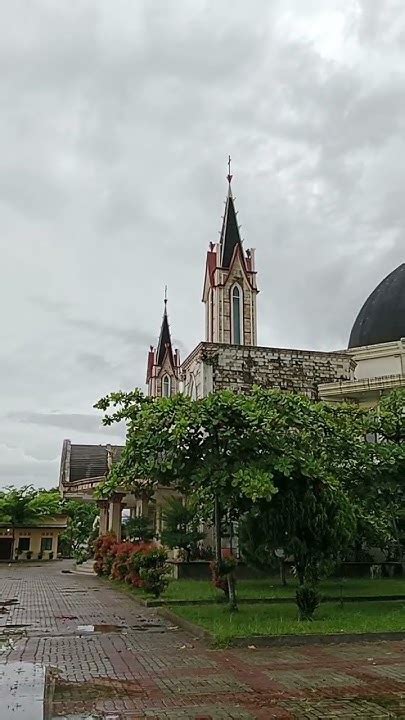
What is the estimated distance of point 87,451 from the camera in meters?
48.5

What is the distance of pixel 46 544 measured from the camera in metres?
41.0

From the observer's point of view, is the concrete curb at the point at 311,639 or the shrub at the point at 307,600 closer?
the concrete curb at the point at 311,639

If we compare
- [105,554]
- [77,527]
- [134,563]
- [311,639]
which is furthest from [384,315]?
[77,527]

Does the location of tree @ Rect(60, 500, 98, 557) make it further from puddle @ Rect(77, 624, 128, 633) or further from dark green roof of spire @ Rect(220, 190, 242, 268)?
puddle @ Rect(77, 624, 128, 633)

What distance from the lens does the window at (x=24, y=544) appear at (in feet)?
132

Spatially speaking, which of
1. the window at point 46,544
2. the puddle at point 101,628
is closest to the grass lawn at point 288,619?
the puddle at point 101,628

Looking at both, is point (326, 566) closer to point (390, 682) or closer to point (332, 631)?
point (332, 631)

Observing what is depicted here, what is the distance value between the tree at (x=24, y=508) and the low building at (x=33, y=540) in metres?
0.22

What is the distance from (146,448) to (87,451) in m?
38.4

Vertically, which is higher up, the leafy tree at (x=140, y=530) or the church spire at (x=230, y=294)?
the church spire at (x=230, y=294)

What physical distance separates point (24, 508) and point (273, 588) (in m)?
24.5

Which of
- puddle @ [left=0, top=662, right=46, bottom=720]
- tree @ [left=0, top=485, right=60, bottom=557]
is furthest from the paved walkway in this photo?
tree @ [left=0, top=485, right=60, bottom=557]

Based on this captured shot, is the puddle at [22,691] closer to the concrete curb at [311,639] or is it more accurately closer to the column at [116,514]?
the concrete curb at [311,639]

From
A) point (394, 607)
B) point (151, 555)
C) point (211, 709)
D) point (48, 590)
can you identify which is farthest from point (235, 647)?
point (48, 590)
